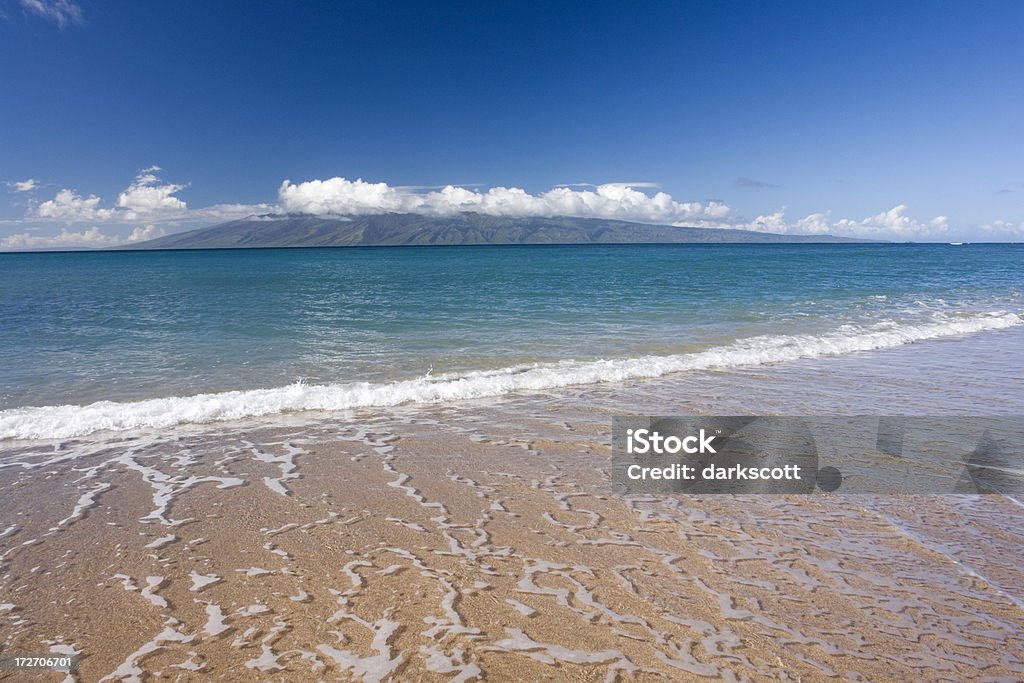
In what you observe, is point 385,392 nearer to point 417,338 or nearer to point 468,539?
point 468,539

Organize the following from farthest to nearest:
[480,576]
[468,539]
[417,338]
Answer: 1. [417,338]
2. [468,539]
3. [480,576]

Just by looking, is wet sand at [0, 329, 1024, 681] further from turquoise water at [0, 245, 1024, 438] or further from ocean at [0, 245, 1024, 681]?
turquoise water at [0, 245, 1024, 438]

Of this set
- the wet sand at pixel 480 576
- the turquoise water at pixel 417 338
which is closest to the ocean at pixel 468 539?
the wet sand at pixel 480 576

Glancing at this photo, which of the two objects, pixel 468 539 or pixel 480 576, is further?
pixel 468 539

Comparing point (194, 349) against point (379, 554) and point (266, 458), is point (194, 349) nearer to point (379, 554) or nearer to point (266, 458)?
point (266, 458)

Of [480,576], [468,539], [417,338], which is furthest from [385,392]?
[417,338]

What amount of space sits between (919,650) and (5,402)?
1440 cm

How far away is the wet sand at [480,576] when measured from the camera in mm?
3506

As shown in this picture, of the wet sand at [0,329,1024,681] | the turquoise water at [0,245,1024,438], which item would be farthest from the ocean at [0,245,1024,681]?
the turquoise water at [0,245,1024,438]

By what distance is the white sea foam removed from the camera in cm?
889

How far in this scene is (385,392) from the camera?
10664 mm

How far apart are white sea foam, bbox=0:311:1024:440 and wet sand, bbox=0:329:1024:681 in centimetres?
176

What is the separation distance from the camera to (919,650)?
3.56 m

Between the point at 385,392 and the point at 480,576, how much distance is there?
21.8 ft
